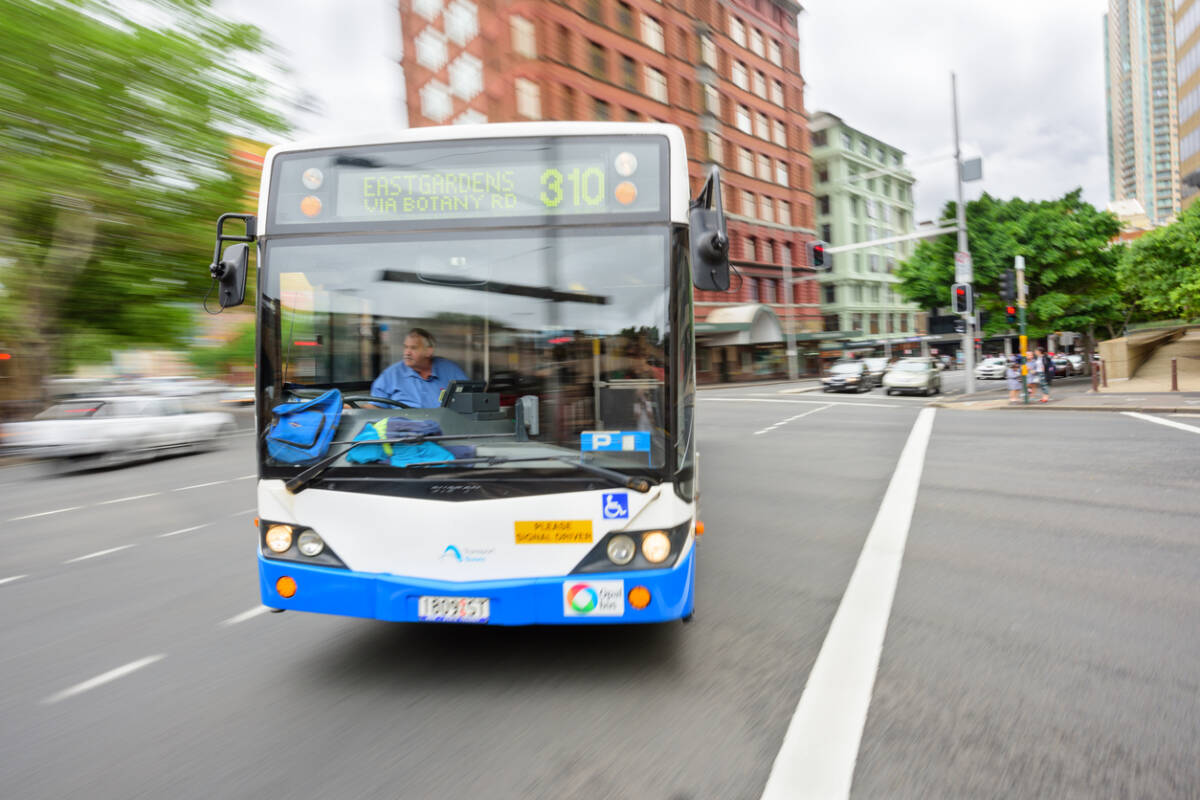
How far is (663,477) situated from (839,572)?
2.68m

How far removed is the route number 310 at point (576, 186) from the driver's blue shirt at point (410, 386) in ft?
3.34

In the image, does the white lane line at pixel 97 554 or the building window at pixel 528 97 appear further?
the building window at pixel 528 97

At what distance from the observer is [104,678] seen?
430cm

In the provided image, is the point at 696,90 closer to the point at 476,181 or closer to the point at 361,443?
the point at 476,181

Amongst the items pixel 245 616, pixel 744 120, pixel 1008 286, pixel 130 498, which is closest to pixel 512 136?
pixel 245 616

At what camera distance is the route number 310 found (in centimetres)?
402

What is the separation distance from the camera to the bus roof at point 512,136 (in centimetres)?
409

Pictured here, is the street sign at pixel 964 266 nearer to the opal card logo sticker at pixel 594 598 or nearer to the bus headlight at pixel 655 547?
the bus headlight at pixel 655 547

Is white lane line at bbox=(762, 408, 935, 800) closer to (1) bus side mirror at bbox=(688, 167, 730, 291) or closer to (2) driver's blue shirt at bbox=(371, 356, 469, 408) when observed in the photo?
(1) bus side mirror at bbox=(688, 167, 730, 291)

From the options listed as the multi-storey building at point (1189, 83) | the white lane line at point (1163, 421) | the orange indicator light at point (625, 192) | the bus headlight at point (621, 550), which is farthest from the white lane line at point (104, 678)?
the multi-storey building at point (1189, 83)

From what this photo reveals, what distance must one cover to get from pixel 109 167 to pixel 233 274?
61.2 ft

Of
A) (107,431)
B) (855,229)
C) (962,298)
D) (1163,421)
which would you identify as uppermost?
(855,229)

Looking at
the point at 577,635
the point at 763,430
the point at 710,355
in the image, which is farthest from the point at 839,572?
the point at 710,355

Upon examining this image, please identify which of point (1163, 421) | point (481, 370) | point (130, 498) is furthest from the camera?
point (1163, 421)
